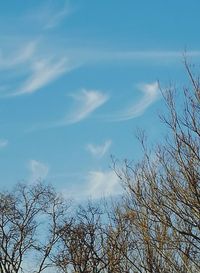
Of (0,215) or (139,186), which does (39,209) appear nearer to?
(0,215)

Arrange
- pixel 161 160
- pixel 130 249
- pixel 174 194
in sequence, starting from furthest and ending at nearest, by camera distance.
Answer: pixel 130 249 < pixel 161 160 < pixel 174 194

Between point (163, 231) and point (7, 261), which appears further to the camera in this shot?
point (7, 261)

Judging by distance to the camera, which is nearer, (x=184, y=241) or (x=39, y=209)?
(x=184, y=241)

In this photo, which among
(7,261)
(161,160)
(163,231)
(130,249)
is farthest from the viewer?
(7,261)

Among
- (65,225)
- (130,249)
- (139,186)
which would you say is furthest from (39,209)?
(139,186)

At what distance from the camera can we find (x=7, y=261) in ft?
97.5

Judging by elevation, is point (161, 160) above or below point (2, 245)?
below

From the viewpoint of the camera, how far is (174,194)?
34.0 ft

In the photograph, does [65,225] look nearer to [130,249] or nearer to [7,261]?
[7,261]

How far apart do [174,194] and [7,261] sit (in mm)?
20948

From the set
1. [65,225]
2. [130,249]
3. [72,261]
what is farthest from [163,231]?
[65,225]

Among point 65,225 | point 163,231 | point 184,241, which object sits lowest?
point 184,241

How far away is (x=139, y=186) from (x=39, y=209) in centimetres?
1924

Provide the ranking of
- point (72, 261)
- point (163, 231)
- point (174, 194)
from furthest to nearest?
point (72, 261)
point (163, 231)
point (174, 194)
